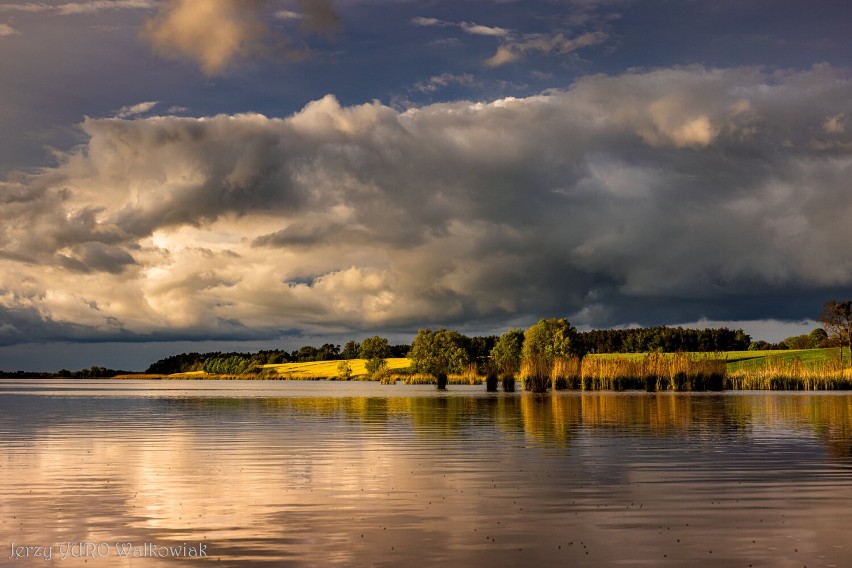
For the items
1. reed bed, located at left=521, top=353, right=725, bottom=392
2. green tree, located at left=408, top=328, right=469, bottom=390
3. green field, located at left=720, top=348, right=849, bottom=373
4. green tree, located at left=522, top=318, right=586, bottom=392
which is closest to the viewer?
reed bed, located at left=521, top=353, right=725, bottom=392

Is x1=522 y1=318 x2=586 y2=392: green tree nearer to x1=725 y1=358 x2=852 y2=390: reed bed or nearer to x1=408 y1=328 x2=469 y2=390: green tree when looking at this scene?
x1=408 y1=328 x2=469 y2=390: green tree

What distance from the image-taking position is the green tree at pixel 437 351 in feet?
492

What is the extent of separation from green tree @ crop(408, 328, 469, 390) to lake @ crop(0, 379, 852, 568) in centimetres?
11237

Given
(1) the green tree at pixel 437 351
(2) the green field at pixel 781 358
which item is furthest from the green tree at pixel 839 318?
(1) the green tree at pixel 437 351

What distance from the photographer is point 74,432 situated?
127 feet

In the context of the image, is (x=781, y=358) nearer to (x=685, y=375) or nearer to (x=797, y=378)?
(x=797, y=378)

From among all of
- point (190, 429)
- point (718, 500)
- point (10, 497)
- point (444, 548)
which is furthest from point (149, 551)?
point (190, 429)

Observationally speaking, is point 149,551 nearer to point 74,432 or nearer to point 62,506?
point 62,506

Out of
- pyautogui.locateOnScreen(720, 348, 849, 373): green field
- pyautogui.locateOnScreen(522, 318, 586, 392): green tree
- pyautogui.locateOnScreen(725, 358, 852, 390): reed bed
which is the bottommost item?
pyautogui.locateOnScreen(725, 358, 852, 390): reed bed

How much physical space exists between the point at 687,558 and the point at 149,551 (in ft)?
28.1

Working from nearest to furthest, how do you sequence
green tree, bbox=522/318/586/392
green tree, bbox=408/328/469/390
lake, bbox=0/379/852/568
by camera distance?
lake, bbox=0/379/852/568 → green tree, bbox=522/318/586/392 → green tree, bbox=408/328/469/390

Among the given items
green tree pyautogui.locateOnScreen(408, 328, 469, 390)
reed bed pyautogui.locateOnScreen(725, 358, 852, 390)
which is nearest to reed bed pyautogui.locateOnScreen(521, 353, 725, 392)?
reed bed pyautogui.locateOnScreen(725, 358, 852, 390)

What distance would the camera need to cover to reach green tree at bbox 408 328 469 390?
15000 centimetres

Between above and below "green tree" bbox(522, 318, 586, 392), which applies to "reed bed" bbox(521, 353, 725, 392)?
below
